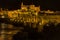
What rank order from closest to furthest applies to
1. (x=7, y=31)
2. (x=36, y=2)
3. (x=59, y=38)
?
(x=7, y=31) → (x=59, y=38) → (x=36, y=2)

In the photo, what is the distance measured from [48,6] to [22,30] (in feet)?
19.1

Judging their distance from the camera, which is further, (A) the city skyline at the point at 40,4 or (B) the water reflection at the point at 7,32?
(A) the city skyline at the point at 40,4

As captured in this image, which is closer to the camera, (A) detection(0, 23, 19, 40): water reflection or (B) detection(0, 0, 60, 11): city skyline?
(A) detection(0, 23, 19, 40): water reflection

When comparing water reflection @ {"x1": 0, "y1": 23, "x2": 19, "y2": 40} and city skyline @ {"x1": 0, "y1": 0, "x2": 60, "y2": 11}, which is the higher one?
water reflection @ {"x1": 0, "y1": 23, "x2": 19, "y2": 40}

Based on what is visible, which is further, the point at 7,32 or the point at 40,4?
the point at 40,4

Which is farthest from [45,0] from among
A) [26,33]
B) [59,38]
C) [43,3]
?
[26,33]

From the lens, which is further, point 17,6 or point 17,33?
point 17,6

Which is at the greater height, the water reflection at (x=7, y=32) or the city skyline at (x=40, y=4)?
the water reflection at (x=7, y=32)

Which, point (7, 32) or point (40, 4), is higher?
point (7, 32)

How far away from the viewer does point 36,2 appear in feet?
22.6

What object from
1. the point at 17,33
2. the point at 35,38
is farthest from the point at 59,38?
the point at 17,33

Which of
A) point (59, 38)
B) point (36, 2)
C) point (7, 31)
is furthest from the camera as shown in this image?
point (36, 2)

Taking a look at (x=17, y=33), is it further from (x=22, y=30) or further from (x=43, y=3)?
(x=43, y=3)

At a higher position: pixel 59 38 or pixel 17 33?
pixel 17 33
